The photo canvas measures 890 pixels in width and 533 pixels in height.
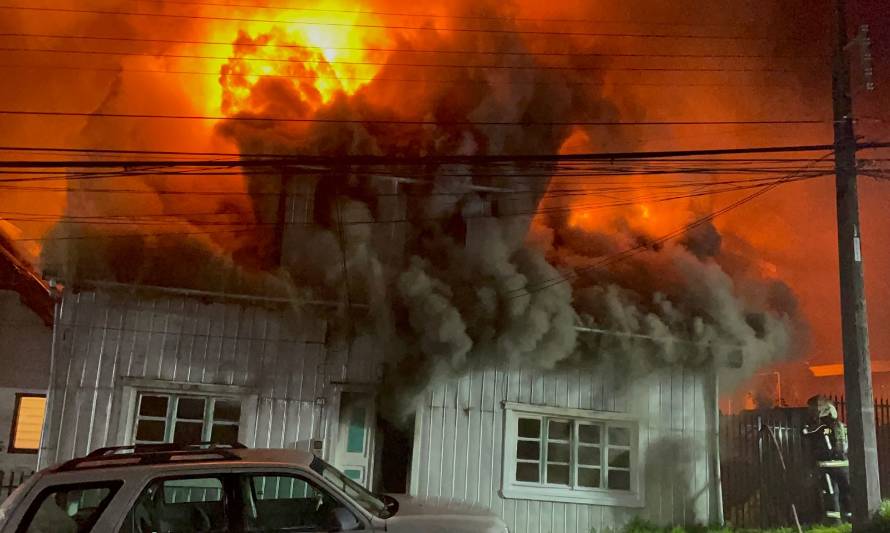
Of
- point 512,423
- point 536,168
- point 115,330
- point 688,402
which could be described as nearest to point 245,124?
point 115,330

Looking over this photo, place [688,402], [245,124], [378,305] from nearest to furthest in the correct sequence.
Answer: [378,305] → [688,402] → [245,124]

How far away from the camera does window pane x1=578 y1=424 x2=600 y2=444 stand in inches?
380

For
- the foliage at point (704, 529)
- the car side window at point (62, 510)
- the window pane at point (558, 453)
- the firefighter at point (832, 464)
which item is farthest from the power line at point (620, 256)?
the car side window at point (62, 510)

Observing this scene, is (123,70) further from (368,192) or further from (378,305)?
(378,305)

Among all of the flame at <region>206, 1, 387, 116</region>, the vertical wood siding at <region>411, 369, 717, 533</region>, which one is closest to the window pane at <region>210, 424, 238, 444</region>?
the vertical wood siding at <region>411, 369, 717, 533</region>

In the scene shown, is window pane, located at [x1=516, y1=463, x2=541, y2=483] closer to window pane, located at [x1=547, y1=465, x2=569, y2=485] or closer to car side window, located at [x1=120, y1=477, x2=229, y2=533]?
window pane, located at [x1=547, y1=465, x2=569, y2=485]

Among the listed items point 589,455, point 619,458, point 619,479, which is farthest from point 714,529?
point 589,455

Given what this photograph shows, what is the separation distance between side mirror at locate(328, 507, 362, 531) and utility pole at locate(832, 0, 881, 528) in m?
7.16

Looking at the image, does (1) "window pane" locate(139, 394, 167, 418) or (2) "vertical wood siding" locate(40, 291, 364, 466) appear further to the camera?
(1) "window pane" locate(139, 394, 167, 418)

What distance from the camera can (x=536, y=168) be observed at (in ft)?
37.1

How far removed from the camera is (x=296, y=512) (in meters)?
5.20

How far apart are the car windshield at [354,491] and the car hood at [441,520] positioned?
0.46 ft

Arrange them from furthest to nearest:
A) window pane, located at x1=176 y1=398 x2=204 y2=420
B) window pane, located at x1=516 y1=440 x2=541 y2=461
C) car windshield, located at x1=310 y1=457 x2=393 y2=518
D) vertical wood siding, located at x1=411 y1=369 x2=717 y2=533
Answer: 1. window pane, located at x1=516 y1=440 x2=541 y2=461
2. vertical wood siding, located at x1=411 y1=369 x2=717 y2=533
3. window pane, located at x1=176 y1=398 x2=204 y2=420
4. car windshield, located at x1=310 y1=457 x2=393 y2=518

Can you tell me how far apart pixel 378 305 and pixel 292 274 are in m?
1.48
